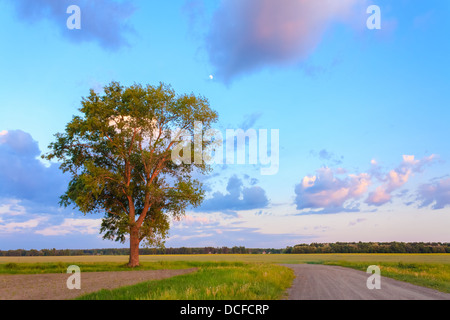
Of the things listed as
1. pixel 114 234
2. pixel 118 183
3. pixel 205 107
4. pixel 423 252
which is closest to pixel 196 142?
pixel 205 107

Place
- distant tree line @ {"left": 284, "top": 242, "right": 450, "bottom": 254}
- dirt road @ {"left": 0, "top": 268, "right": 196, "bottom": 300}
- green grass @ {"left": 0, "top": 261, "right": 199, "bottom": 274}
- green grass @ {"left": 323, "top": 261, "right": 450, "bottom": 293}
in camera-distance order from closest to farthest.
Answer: dirt road @ {"left": 0, "top": 268, "right": 196, "bottom": 300} < green grass @ {"left": 323, "top": 261, "right": 450, "bottom": 293} < green grass @ {"left": 0, "top": 261, "right": 199, "bottom": 274} < distant tree line @ {"left": 284, "top": 242, "right": 450, "bottom": 254}

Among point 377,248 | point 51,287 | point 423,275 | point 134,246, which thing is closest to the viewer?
point 51,287

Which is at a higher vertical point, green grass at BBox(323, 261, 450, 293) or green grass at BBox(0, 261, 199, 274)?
green grass at BBox(323, 261, 450, 293)

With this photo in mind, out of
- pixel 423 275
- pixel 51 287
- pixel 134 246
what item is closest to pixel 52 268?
pixel 134 246

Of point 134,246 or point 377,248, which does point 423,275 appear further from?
point 377,248

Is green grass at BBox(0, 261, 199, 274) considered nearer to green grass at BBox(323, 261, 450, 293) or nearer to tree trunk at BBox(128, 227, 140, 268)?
tree trunk at BBox(128, 227, 140, 268)

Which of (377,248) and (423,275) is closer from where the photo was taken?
(423,275)

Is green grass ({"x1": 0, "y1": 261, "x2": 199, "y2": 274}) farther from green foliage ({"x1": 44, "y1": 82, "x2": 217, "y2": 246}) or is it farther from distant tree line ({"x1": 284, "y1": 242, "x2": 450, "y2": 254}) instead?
distant tree line ({"x1": 284, "y1": 242, "x2": 450, "y2": 254})

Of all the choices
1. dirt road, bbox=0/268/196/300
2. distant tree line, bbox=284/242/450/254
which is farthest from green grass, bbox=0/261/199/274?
distant tree line, bbox=284/242/450/254

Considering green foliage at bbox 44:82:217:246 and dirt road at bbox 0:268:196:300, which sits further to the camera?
green foliage at bbox 44:82:217:246

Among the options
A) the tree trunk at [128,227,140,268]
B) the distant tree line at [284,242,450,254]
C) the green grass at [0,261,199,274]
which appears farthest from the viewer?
the distant tree line at [284,242,450,254]
